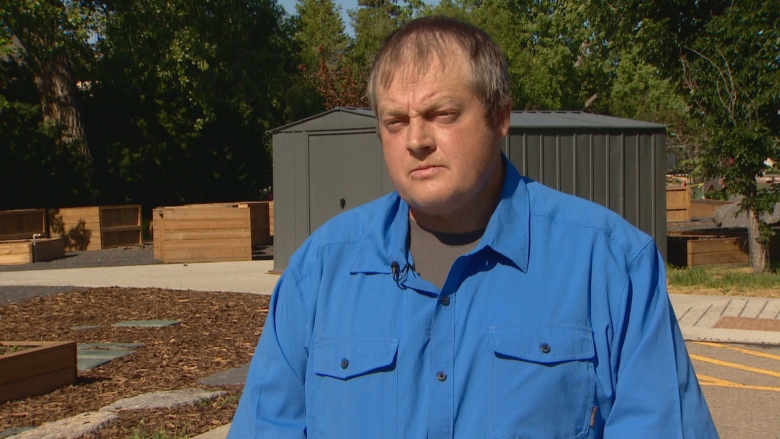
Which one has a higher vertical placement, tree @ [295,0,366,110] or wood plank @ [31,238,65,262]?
tree @ [295,0,366,110]

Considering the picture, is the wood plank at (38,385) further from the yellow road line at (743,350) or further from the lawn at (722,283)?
the lawn at (722,283)

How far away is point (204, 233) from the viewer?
17734mm

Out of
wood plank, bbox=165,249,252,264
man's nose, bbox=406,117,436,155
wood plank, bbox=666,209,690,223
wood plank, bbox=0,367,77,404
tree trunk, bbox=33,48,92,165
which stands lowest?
wood plank, bbox=0,367,77,404

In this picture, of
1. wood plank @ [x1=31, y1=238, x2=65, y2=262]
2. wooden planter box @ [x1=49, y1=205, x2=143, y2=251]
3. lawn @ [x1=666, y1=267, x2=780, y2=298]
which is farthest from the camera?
wooden planter box @ [x1=49, y1=205, x2=143, y2=251]

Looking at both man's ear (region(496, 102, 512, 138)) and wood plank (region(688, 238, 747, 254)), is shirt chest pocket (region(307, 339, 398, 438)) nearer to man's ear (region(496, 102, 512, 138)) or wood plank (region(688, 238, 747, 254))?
man's ear (region(496, 102, 512, 138))

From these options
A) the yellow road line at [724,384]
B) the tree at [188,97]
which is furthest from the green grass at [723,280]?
the tree at [188,97]

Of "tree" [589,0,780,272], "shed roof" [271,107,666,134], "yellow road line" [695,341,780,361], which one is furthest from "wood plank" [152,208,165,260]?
"yellow road line" [695,341,780,361]

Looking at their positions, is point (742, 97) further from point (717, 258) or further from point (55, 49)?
point (55, 49)

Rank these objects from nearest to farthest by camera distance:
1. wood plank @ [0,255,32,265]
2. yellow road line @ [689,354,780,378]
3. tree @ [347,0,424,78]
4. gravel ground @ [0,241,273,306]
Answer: yellow road line @ [689,354,780,378]
gravel ground @ [0,241,273,306]
wood plank @ [0,255,32,265]
tree @ [347,0,424,78]

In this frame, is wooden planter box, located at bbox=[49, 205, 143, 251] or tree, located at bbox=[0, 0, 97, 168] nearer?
tree, located at bbox=[0, 0, 97, 168]

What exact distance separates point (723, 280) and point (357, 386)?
1181 centimetres

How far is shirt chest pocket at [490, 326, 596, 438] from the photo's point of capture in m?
2.09

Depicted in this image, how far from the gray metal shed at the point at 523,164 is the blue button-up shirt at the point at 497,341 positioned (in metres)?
10.9

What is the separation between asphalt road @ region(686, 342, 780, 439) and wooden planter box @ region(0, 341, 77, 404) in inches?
181
